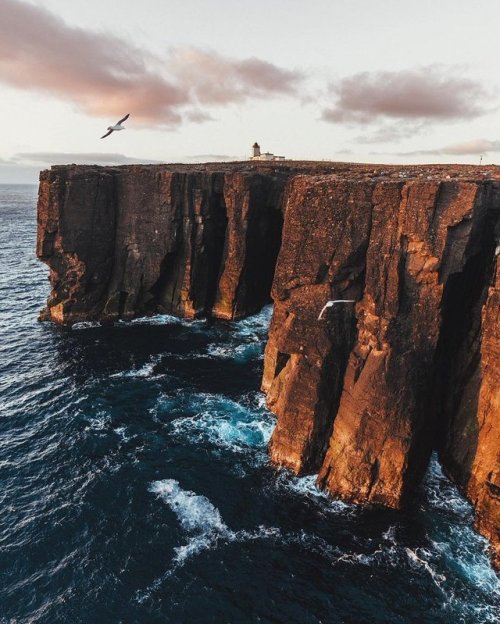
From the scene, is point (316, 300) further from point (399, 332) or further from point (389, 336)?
point (399, 332)

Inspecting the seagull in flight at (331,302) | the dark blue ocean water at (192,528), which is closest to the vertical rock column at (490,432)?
the dark blue ocean water at (192,528)

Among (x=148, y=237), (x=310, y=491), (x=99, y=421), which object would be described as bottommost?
(x=99, y=421)

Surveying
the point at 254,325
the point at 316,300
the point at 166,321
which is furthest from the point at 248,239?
the point at 316,300

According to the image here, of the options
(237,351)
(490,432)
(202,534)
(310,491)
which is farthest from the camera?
(237,351)

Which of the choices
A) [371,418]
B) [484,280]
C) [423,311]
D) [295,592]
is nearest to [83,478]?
[295,592]

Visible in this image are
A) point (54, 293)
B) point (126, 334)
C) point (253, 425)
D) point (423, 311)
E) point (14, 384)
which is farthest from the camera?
point (54, 293)

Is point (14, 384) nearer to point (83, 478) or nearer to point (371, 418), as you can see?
point (83, 478)

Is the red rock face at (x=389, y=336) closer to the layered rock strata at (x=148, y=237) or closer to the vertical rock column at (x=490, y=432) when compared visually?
the vertical rock column at (x=490, y=432)

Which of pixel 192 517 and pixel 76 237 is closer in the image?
pixel 192 517
